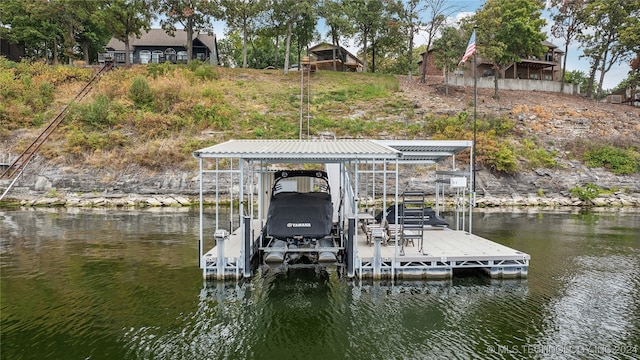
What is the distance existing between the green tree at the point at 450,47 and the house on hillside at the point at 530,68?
601 centimetres

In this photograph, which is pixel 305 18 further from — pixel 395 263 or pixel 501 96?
pixel 395 263

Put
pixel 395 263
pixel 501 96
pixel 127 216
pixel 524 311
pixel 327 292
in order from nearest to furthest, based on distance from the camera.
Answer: pixel 524 311 < pixel 327 292 < pixel 395 263 < pixel 127 216 < pixel 501 96

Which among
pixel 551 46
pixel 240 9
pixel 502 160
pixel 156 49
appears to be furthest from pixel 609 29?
pixel 156 49

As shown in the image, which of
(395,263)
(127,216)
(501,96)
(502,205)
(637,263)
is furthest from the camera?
(501,96)

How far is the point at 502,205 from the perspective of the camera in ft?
89.6

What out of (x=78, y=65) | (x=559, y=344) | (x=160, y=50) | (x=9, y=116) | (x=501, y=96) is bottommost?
(x=559, y=344)

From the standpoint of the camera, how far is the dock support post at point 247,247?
31.9 feet

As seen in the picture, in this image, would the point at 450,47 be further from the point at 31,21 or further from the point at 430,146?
the point at 31,21

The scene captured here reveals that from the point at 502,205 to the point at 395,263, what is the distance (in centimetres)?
2012

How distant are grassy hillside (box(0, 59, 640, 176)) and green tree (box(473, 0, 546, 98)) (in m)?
5.84

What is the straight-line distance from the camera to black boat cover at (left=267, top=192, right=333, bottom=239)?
10164 mm

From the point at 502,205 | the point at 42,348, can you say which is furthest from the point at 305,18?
the point at 42,348

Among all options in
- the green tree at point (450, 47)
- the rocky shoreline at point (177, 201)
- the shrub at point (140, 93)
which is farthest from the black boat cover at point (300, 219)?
the green tree at point (450, 47)

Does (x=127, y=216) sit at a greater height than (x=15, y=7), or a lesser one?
lesser
